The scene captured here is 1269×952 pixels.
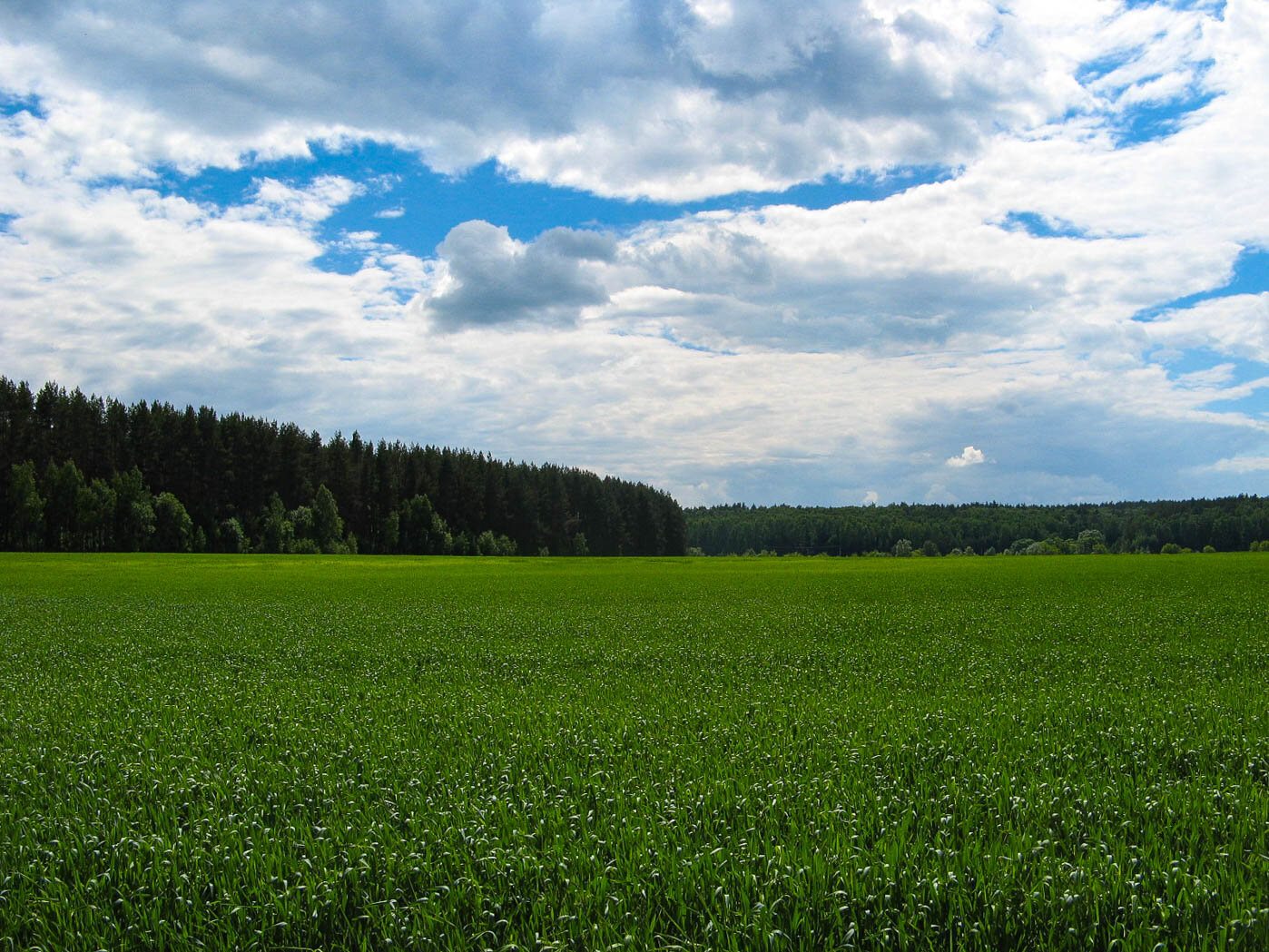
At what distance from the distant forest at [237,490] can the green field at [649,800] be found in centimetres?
10466

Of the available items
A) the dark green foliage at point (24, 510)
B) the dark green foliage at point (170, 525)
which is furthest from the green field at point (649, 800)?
the dark green foliage at point (170, 525)

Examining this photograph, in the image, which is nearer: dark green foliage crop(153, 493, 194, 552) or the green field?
the green field

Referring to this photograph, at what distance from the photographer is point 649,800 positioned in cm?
870

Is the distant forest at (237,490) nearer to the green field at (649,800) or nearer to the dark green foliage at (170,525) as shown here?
the dark green foliage at (170,525)

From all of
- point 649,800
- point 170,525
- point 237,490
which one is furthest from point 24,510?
point 649,800

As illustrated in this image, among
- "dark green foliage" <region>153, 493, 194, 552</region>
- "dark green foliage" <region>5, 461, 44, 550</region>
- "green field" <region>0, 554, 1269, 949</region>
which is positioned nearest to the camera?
"green field" <region>0, 554, 1269, 949</region>

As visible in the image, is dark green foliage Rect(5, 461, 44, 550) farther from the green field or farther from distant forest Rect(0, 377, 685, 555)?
the green field

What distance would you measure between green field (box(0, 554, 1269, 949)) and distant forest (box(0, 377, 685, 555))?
104660 mm

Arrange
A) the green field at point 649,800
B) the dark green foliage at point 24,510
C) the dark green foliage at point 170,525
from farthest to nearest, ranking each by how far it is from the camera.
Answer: the dark green foliage at point 170,525 < the dark green foliage at point 24,510 < the green field at point 649,800

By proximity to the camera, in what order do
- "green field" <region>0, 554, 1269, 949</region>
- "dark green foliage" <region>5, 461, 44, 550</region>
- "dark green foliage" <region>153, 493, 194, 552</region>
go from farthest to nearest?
"dark green foliage" <region>153, 493, 194, 552</region> → "dark green foliage" <region>5, 461, 44, 550</region> → "green field" <region>0, 554, 1269, 949</region>

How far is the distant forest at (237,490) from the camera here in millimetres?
110125

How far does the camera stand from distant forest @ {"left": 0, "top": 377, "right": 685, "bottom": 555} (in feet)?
361

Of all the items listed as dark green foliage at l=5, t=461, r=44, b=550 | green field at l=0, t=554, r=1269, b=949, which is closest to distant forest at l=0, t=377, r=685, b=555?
dark green foliage at l=5, t=461, r=44, b=550

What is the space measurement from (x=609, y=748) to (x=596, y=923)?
5114 mm
